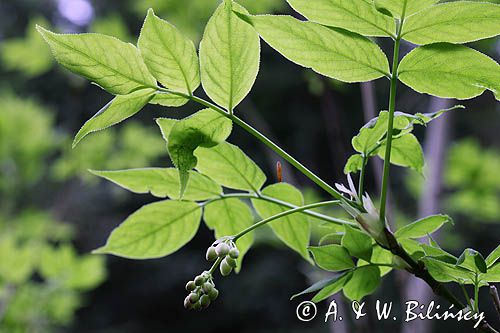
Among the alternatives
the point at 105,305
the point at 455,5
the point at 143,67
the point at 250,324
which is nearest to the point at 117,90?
the point at 143,67

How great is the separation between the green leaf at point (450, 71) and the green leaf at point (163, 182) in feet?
0.66

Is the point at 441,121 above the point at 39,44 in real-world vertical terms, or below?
below

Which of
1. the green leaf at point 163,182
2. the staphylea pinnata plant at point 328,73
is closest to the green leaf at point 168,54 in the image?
the staphylea pinnata plant at point 328,73

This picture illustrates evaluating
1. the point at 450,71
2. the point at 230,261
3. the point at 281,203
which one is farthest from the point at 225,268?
the point at 450,71

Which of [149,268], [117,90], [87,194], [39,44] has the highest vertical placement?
[117,90]

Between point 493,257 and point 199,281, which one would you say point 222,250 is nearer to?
point 199,281

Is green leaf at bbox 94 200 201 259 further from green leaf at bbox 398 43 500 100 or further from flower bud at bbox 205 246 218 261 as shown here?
green leaf at bbox 398 43 500 100

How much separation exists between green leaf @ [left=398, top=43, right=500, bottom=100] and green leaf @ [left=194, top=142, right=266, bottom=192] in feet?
0.50

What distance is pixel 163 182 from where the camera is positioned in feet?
1.67

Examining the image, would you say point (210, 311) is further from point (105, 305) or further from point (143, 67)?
point (143, 67)

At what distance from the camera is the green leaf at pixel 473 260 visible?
0.38 metres

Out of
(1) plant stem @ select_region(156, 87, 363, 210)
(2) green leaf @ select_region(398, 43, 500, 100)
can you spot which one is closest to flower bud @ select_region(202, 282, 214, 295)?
(1) plant stem @ select_region(156, 87, 363, 210)

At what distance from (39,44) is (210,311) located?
5.34 meters

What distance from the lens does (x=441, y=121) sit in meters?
1.63
